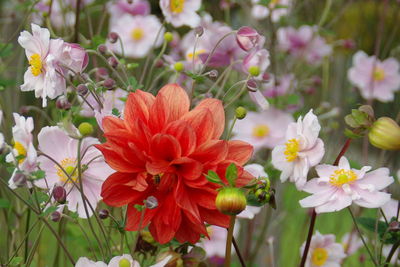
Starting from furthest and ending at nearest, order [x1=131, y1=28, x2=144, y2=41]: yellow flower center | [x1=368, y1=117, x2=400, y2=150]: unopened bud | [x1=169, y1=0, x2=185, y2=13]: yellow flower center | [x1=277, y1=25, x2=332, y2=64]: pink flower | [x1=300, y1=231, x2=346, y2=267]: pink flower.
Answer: [x1=277, y1=25, x2=332, y2=64]: pink flower < [x1=131, y1=28, x2=144, y2=41]: yellow flower center < [x1=169, y1=0, x2=185, y2=13]: yellow flower center < [x1=300, y1=231, x2=346, y2=267]: pink flower < [x1=368, y1=117, x2=400, y2=150]: unopened bud

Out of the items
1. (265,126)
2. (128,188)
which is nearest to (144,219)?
(128,188)

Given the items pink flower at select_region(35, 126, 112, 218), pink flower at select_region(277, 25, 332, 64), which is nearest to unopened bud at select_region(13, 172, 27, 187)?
pink flower at select_region(35, 126, 112, 218)

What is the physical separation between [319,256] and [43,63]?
53 centimetres

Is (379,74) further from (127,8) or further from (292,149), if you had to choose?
(292,149)

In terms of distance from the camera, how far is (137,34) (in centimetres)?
164

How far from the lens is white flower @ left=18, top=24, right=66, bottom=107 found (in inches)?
29.0

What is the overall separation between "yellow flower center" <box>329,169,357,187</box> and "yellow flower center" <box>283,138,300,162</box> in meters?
0.05

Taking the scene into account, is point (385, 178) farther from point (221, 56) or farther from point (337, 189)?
point (221, 56)

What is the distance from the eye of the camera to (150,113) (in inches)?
26.6

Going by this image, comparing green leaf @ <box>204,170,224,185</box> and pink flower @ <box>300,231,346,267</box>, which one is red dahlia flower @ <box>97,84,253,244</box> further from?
pink flower @ <box>300,231,346,267</box>

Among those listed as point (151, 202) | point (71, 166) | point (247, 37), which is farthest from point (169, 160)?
point (247, 37)

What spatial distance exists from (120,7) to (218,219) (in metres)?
0.99

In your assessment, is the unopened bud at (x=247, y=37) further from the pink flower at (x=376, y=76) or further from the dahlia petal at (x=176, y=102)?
the pink flower at (x=376, y=76)

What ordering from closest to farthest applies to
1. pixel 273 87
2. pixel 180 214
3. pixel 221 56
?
pixel 180 214
pixel 221 56
pixel 273 87
